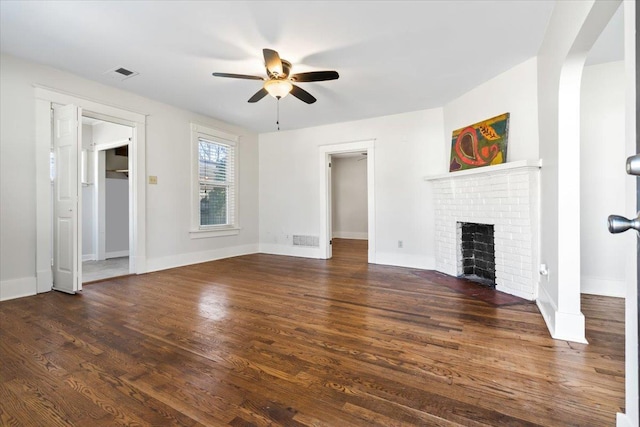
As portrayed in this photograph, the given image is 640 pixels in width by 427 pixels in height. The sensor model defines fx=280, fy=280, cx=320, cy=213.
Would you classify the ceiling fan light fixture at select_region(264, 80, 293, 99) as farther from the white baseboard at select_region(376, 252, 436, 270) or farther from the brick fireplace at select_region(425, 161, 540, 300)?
the white baseboard at select_region(376, 252, 436, 270)

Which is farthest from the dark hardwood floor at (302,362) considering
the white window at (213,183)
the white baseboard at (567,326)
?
the white window at (213,183)

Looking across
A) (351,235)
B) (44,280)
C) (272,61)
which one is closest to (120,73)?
(272,61)

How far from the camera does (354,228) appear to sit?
8.88m

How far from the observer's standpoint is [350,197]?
29.3ft

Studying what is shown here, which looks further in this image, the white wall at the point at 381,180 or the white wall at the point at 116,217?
the white wall at the point at 116,217

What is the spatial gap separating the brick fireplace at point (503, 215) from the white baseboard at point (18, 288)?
205 inches

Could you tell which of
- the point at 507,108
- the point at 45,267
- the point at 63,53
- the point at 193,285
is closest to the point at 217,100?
the point at 63,53

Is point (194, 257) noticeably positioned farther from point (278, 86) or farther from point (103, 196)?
point (278, 86)

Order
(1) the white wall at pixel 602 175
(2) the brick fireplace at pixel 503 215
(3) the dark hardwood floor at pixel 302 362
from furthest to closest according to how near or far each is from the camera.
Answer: (1) the white wall at pixel 602 175, (2) the brick fireplace at pixel 503 215, (3) the dark hardwood floor at pixel 302 362

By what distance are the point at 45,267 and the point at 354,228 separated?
278 inches

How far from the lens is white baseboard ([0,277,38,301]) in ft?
→ 9.82

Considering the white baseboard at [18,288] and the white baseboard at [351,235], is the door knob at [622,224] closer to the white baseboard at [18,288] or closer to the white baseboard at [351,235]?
the white baseboard at [18,288]

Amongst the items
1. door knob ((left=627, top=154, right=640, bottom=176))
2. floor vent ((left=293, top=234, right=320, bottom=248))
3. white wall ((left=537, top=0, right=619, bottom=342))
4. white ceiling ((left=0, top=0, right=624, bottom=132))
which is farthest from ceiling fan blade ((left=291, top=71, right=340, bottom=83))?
floor vent ((left=293, top=234, right=320, bottom=248))

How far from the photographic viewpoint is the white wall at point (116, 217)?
18.2 ft
